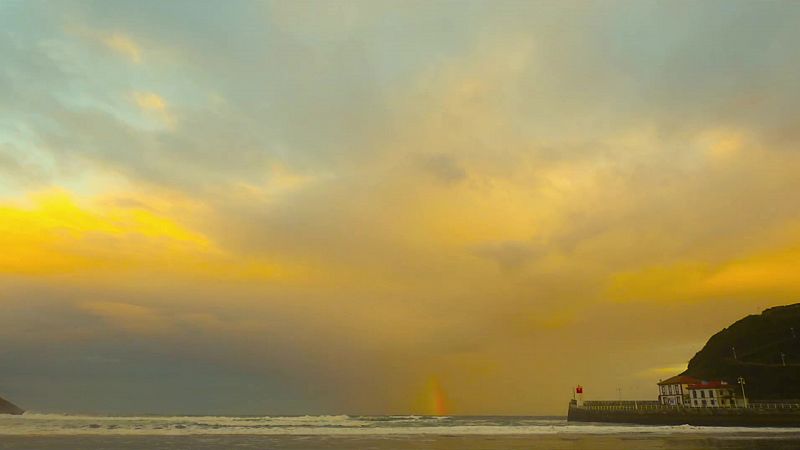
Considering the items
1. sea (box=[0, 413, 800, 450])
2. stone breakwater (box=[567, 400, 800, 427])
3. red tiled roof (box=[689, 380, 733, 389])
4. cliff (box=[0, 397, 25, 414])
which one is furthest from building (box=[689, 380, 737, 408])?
cliff (box=[0, 397, 25, 414])

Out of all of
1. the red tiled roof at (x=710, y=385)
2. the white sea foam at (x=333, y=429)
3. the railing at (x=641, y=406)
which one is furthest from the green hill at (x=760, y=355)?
the white sea foam at (x=333, y=429)

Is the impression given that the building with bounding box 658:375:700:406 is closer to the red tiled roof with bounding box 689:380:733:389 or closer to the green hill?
the red tiled roof with bounding box 689:380:733:389

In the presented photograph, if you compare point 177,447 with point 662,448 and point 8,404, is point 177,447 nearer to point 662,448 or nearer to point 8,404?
point 662,448

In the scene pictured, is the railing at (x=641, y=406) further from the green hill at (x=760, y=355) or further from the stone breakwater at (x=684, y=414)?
the green hill at (x=760, y=355)

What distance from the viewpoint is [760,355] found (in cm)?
11738

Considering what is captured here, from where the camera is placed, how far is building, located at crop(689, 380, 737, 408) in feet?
276

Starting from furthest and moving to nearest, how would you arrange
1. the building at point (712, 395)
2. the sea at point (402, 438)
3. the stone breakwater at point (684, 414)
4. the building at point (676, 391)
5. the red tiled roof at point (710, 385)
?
the building at point (676, 391) < the red tiled roof at point (710, 385) < the building at point (712, 395) < the stone breakwater at point (684, 414) < the sea at point (402, 438)

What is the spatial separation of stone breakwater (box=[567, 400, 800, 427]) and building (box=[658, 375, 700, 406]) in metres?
5.76

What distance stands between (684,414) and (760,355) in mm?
62883

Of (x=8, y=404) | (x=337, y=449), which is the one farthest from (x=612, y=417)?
(x=8, y=404)

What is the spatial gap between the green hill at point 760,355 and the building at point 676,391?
22660 mm

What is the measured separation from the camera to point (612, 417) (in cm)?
8394

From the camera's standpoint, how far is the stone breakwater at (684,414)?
6425 cm

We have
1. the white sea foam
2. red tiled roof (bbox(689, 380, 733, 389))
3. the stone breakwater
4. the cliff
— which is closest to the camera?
the white sea foam
